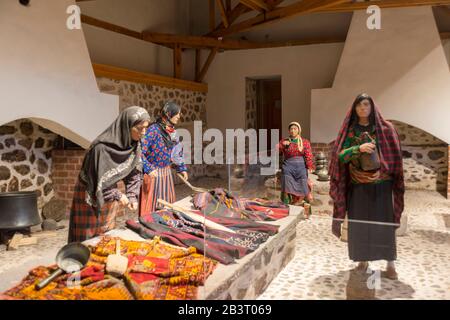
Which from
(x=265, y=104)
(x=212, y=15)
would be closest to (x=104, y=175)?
(x=212, y=15)

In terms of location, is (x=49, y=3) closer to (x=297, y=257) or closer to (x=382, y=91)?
(x=297, y=257)

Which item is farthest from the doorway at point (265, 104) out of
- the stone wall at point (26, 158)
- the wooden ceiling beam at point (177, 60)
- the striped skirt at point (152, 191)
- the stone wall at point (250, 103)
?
the striped skirt at point (152, 191)

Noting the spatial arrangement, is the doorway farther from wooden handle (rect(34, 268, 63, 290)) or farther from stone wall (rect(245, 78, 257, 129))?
wooden handle (rect(34, 268, 63, 290))

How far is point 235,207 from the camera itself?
331 centimetres

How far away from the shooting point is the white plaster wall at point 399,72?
20.3 ft

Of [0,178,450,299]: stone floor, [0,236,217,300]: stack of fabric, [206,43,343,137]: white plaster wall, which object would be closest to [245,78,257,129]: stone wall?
[206,43,343,137]: white plaster wall

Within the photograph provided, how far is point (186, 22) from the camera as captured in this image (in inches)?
355

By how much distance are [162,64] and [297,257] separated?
6.43 m

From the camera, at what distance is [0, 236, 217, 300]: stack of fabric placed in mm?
1638

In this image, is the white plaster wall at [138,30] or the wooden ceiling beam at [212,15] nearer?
the white plaster wall at [138,30]

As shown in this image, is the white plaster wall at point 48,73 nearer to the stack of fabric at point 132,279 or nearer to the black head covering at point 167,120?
the black head covering at point 167,120

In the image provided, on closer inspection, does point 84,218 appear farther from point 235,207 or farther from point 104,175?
point 235,207

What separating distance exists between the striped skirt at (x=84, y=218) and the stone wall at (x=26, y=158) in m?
2.72

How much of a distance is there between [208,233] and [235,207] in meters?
0.92
